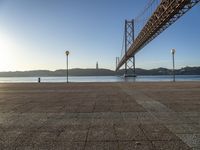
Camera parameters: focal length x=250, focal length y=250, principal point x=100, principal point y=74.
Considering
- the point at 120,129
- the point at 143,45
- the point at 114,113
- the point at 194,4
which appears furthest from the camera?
the point at 143,45

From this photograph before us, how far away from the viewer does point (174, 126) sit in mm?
5250

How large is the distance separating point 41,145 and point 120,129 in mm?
1688

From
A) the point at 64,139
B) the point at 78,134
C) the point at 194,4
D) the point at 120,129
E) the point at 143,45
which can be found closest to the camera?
the point at 64,139

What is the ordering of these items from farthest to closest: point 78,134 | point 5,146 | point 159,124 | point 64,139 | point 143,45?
point 143,45 → point 159,124 → point 78,134 → point 64,139 → point 5,146

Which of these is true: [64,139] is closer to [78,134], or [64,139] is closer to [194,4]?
[78,134]

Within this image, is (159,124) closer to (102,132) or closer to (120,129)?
(120,129)

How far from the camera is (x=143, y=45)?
43.8 m

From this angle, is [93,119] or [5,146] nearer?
[5,146]

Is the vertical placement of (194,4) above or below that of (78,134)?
above

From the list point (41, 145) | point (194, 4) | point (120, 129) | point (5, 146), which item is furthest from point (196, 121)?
point (194, 4)

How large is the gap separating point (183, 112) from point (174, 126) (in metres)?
1.82

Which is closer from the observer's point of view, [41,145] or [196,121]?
[41,145]

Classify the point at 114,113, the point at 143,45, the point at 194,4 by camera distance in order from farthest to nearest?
the point at 143,45
the point at 194,4
the point at 114,113

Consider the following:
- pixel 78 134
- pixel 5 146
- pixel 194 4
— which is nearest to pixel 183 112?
pixel 78 134
